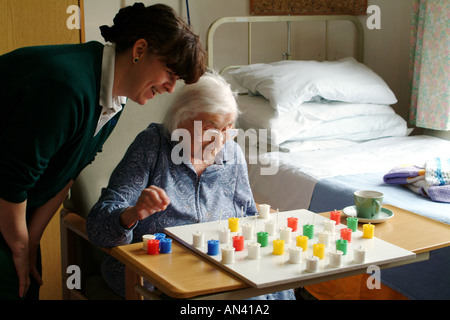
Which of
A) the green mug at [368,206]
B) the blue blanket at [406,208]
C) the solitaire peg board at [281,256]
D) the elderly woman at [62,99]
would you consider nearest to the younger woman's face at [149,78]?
the elderly woman at [62,99]

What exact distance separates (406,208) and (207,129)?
0.82 m

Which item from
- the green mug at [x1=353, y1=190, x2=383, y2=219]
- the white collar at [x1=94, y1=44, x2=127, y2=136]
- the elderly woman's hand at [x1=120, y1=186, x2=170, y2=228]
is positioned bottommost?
the green mug at [x1=353, y1=190, x2=383, y2=219]

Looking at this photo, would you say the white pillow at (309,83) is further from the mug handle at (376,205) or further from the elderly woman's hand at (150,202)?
the elderly woman's hand at (150,202)

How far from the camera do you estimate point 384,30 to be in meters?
3.56

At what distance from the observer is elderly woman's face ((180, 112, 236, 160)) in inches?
64.8

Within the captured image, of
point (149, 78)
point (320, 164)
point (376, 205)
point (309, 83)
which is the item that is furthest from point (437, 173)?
point (149, 78)

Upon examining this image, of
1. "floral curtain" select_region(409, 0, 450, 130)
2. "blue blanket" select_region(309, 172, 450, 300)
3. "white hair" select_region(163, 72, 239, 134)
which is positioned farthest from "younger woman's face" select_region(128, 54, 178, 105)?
"floral curtain" select_region(409, 0, 450, 130)

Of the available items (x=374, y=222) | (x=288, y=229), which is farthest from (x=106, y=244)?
(x=374, y=222)

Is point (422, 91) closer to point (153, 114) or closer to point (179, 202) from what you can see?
point (153, 114)

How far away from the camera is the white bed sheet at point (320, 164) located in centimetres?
245

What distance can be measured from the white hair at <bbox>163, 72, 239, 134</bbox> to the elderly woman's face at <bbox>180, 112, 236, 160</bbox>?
1 cm

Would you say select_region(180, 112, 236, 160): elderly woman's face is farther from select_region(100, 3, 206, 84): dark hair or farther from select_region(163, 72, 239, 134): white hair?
select_region(100, 3, 206, 84): dark hair

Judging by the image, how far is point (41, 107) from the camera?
3.93ft

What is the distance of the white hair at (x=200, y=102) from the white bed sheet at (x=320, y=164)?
85 cm
